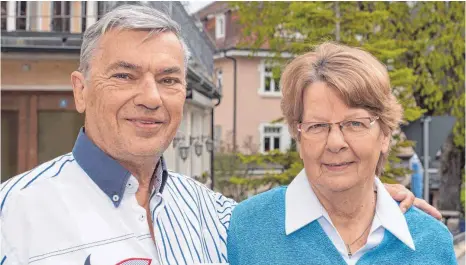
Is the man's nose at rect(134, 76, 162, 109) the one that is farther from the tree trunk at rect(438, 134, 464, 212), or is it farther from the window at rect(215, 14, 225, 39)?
the window at rect(215, 14, 225, 39)

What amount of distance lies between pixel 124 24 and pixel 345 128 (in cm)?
92

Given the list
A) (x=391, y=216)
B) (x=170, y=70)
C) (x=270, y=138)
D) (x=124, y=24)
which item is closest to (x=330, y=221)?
(x=391, y=216)

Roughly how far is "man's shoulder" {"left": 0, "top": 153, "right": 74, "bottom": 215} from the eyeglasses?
0.91 metres

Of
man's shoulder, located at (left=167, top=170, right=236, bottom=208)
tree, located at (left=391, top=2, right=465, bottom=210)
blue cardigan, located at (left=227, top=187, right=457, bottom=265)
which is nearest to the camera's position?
blue cardigan, located at (left=227, top=187, right=457, bottom=265)

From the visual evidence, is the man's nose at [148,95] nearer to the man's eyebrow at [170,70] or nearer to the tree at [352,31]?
the man's eyebrow at [170,70]

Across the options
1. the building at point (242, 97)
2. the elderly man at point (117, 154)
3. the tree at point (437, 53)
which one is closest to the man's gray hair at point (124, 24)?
the elderly man at point (117, 154)

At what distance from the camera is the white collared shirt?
2824 millimetres

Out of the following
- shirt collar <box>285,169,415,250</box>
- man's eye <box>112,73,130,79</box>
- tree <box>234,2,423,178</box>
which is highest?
tree <box>234,2,423,178</box>

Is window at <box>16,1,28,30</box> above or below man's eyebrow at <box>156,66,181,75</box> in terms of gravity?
above

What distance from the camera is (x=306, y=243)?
2.83m

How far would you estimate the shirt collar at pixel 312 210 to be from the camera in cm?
285

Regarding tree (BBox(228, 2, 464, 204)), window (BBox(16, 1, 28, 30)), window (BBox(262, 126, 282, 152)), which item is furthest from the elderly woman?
window (BBox(262, 126, 282, 152))

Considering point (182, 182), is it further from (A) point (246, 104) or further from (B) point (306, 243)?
(A) point (246, 104)

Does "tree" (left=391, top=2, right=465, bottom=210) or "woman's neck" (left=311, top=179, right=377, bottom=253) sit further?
"tree" (left=391, top=2, right=465, bottom=210)
